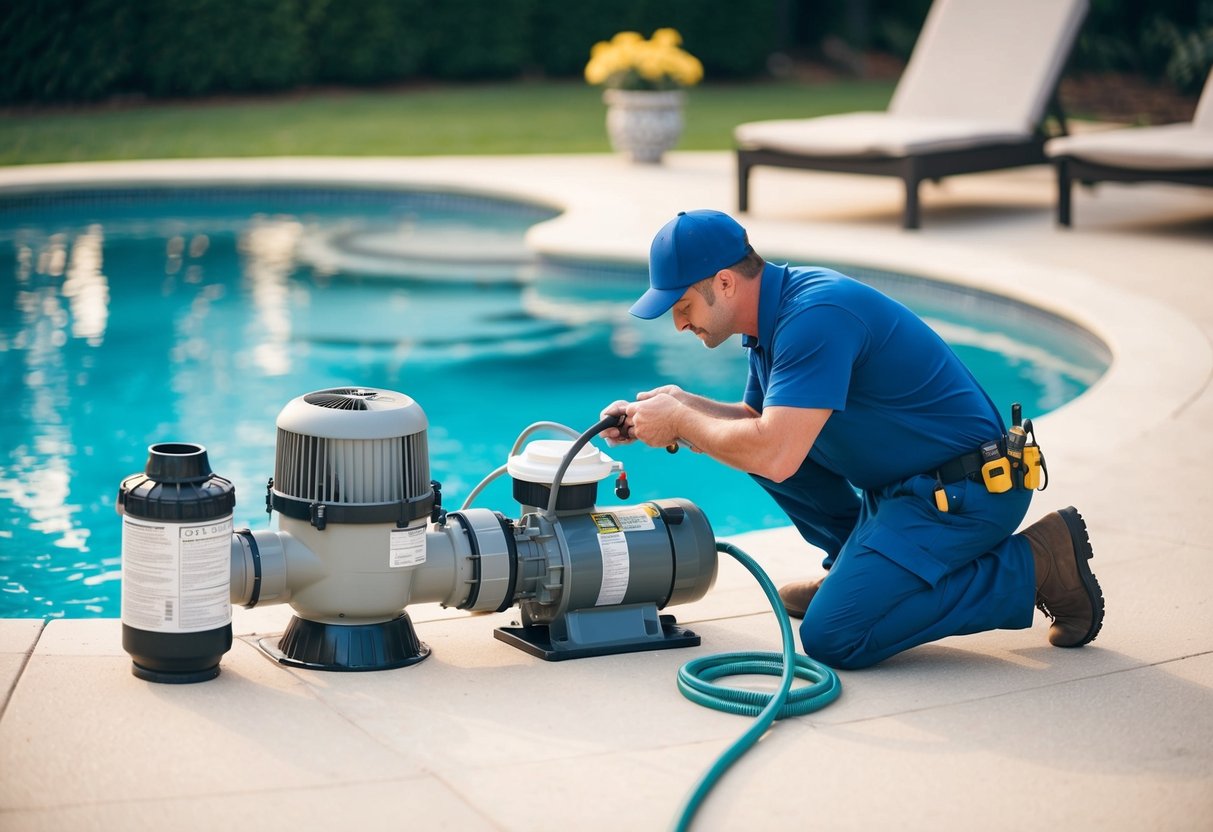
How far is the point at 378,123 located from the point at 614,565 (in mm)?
12911

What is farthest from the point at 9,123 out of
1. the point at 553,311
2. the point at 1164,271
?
the point at 1164,271

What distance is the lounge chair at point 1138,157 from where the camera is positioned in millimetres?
8672

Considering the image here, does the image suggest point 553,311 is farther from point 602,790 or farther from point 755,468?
point 602,790

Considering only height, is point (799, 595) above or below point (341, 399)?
below

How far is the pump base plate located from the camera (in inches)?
132

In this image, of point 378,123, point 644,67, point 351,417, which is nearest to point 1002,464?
point 351,417

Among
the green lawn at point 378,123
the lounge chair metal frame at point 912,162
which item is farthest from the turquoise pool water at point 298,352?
the green lawn at point 378,123

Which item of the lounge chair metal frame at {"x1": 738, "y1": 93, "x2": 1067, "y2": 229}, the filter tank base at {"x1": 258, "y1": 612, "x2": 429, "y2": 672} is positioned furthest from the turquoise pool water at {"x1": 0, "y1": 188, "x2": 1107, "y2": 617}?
the filter tank base at {"x1": 258, "y1": 612, "x2": 429, "y2": 672}

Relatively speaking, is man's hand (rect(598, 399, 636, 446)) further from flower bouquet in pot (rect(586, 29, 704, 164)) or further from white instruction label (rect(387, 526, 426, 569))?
flower bouquet in pot (rect(586, 29, 704, 164))

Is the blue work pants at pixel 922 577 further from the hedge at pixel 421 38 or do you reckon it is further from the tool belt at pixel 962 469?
the hedge at pixel 421 38

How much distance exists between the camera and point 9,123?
1480 centimetres

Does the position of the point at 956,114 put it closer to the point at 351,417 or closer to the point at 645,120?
the point at 645,120

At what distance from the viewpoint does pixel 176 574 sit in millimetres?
3018

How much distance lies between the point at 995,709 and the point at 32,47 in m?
14.5
